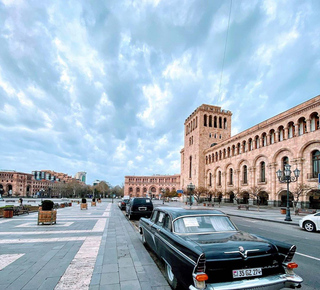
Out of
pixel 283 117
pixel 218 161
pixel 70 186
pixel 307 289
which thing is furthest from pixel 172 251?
pixel 70 186

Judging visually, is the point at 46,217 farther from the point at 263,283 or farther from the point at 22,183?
the point at 22,183

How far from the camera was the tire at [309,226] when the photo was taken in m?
12.4

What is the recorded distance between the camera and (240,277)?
11.2 ft

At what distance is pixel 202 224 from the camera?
15.8ft

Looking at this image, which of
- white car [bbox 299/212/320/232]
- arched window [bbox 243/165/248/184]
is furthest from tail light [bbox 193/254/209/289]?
arched window [bbox 243/165/248/184]

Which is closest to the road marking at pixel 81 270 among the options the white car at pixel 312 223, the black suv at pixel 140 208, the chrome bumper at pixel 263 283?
the chrome bumper at pixel 263 283

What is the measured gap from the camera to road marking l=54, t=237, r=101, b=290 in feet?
14.1

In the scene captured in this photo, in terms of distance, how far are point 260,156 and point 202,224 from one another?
3932 cm

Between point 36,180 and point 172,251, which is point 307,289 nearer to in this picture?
point 172,251

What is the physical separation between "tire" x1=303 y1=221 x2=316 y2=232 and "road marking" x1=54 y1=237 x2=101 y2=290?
37.4ft

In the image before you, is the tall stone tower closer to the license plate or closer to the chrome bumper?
the chrome bumper

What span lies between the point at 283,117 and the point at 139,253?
116 feet

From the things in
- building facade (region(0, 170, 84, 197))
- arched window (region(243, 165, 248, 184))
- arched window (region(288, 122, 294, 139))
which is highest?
arched window (region(288, 122, 294, 139))

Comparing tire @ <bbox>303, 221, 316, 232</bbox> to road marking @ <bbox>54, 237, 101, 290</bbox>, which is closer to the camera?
road marking @ <bbox>54, 237, 101, 290</bbox>
